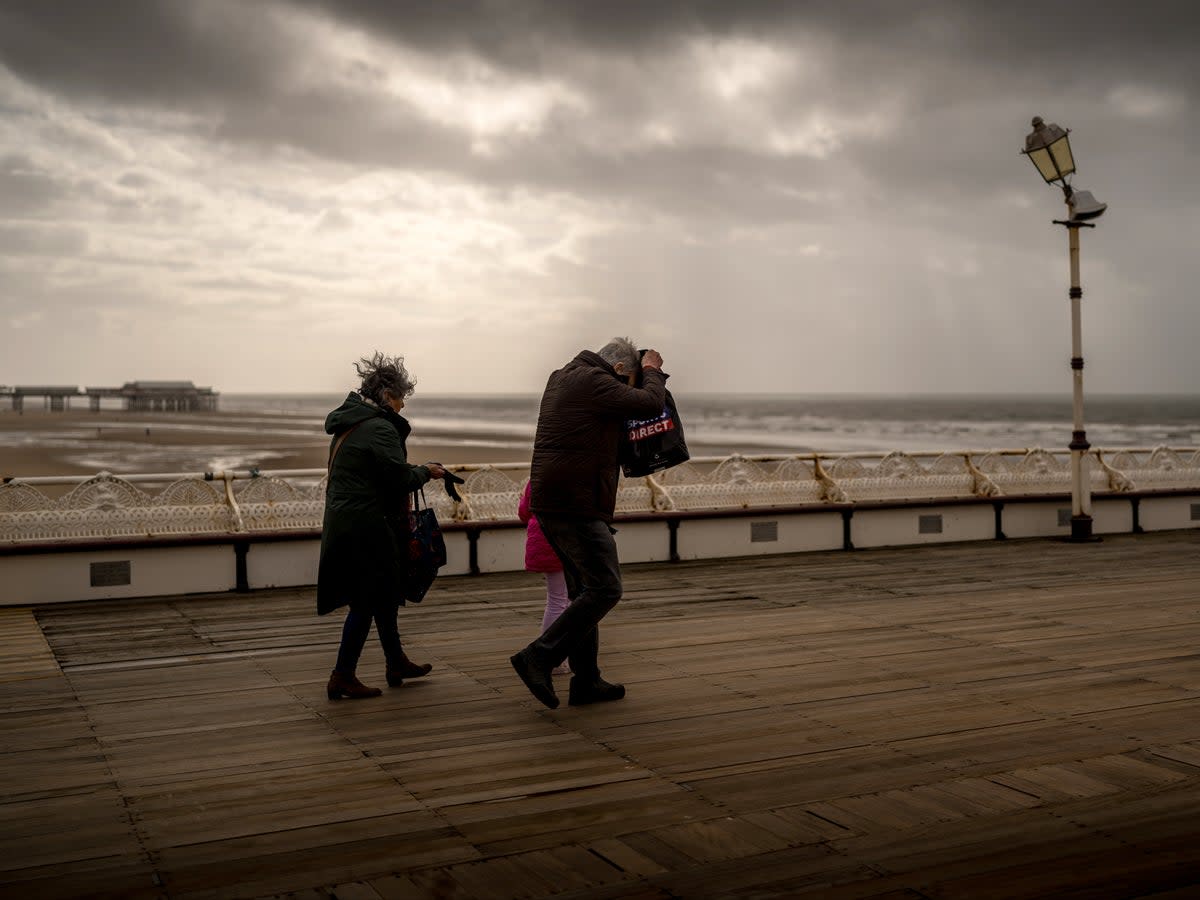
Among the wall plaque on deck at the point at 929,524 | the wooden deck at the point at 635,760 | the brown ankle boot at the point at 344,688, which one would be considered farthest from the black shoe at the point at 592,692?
the wall plaque on deck at the point at 929,524

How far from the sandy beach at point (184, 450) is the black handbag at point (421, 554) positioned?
26.1m

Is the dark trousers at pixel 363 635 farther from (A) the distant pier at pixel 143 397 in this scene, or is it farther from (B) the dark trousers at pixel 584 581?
(A) the distant pier at pixel 143 397

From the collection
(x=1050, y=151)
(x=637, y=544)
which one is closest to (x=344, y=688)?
(x=637, y=544)

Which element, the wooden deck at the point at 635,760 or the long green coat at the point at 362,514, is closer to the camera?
the wooden deck at the point at 635,760

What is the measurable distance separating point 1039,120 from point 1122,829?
1011 cm

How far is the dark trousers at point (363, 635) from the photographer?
18.4 ft

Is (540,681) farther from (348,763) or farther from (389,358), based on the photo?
(389,358)

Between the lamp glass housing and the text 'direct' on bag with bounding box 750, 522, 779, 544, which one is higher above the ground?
the lamp glass housing

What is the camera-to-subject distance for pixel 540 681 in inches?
207

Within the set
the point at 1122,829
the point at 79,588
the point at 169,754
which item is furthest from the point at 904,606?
the point at 79,588

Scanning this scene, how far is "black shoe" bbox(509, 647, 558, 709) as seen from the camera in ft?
17.1

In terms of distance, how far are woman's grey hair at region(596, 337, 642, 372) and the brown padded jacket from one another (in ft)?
0.40

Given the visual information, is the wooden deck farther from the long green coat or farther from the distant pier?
the distant pier

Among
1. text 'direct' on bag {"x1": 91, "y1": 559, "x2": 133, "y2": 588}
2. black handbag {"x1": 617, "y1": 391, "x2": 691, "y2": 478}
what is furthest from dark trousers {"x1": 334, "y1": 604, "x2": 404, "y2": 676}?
text 'direct' on bag {"x1": 91, "y1": 559, "x2": 133, "y2": 588}
